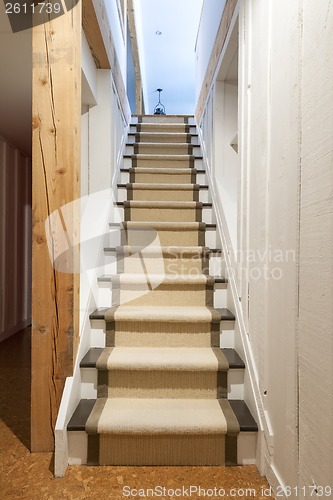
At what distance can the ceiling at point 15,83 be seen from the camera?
6.35 feet

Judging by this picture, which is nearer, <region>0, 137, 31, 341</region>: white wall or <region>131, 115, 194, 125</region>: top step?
<region>0, 137, 31, 341</region>: white wall

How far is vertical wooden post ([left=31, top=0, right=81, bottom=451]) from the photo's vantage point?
1562mm

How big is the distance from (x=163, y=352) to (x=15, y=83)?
7.15 feet

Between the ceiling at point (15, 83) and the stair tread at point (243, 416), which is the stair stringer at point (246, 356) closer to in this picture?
the stair tread at point (243, 416)

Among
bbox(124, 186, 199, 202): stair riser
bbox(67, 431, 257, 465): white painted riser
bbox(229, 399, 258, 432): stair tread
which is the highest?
bbox(124, 186, 199, 202): stair riser

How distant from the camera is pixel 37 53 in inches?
61.3

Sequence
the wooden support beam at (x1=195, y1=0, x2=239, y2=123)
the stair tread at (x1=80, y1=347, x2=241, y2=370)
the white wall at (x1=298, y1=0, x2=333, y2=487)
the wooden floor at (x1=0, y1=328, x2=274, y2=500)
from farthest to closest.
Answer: the wooden support beam at (x1=195, y1=0, x2=239, y2=123) → the stair tread at (x1=80, y1=347, x2=241, y2=370) → the wooden floor at (x1=0, y1=328, x2=274, y2=500) → the white wall at (x1=298, y1=0, x2=333, y2=487)

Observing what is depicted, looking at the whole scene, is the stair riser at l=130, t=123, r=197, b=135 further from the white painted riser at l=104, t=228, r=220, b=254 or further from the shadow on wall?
the shadow on wall

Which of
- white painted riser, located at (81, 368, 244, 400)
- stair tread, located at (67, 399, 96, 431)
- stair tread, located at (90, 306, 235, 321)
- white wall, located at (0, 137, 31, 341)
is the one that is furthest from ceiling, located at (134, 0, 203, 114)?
stair tread, located at (67, 399, 96, 431)

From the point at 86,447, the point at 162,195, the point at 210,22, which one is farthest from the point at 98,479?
the point at 210,22

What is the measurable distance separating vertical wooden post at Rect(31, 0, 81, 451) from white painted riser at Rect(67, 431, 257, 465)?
13cm

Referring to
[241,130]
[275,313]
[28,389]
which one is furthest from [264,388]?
[28,389]

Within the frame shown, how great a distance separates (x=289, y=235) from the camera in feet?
4.09

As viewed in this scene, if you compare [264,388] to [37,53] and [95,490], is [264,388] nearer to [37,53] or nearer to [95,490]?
[95,490]
